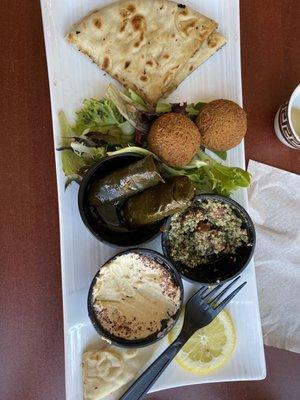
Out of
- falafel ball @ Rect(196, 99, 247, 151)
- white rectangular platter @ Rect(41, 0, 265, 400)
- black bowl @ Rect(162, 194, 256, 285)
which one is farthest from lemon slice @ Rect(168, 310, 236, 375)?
falafel ball @ Rect(196, 99, 247, 151)

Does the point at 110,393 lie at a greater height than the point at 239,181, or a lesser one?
lesser

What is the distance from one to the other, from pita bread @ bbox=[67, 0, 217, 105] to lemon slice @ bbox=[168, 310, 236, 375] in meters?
0.78

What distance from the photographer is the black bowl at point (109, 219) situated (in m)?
1.46

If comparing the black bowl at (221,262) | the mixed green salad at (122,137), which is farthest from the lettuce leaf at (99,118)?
the black bowl at (221,262)

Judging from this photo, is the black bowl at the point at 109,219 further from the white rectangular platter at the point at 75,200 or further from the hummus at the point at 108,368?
the hummus at the point at 108,368

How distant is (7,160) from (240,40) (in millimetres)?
936

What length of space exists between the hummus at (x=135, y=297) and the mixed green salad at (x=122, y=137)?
0.31m

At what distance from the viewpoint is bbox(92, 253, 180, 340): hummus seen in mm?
1455

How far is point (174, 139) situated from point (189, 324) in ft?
1.95

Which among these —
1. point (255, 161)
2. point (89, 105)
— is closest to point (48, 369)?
point (89, 105)

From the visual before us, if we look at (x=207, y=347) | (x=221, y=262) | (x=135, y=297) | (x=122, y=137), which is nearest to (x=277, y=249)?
(x=221, y=262)

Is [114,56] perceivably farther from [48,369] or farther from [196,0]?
[48,369]

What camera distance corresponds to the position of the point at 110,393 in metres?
1.49

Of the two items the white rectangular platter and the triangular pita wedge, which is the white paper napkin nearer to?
the white rectangular platter
